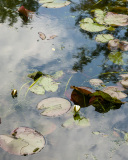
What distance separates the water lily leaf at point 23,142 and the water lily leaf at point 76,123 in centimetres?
15

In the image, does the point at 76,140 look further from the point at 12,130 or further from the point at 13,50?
the point at 13,50

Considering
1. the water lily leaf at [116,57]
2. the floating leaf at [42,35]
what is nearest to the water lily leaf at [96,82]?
the water lily leaf at [116,57]

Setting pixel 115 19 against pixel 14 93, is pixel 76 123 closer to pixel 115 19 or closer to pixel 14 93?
pixel 14 93

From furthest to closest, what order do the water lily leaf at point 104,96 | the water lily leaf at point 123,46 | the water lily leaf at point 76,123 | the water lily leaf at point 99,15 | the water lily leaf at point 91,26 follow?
the water lily leaf at point 99,15 < the water lily leaf at point 91,26 < the water lily leaf at point 123,46 < the water lily leaf at point 104,96 < the water lily leaf at point 76,123

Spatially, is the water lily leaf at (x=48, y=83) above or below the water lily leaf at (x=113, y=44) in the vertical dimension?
below

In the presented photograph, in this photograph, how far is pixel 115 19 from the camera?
2.07 m

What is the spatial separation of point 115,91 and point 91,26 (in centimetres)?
87

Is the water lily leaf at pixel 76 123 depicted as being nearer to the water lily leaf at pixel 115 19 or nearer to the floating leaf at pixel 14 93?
the floating leaf at pixel 14 93

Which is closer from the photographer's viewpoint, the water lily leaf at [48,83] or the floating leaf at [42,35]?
the water lily leaf at [48,83]

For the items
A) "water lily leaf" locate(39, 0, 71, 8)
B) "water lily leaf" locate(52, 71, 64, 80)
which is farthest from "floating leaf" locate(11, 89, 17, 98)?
"water lily leaf" locate(39, 0, 71, 8)

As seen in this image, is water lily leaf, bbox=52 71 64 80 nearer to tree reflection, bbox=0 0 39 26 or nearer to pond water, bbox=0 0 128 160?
pond water, bbox=0 0 128 160

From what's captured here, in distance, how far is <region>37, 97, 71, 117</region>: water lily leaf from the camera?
3.92 ft

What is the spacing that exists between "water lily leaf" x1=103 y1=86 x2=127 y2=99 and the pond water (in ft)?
0.19

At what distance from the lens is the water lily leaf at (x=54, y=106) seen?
120cm
